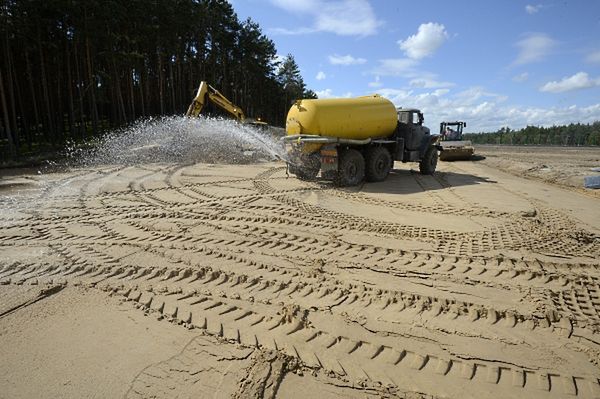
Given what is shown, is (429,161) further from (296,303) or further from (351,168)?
(296,303)

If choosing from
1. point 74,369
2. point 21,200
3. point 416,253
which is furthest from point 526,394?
point 21,200

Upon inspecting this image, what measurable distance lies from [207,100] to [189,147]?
5462 millimetres

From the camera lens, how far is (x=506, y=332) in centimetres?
321

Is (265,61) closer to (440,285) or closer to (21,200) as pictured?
(21,200)

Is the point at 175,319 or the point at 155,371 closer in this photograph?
the point at 155,371

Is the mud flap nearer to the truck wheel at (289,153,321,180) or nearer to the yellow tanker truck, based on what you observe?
the yellow tanker truck

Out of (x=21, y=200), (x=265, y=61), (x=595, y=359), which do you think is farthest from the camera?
(x=265, y=61)

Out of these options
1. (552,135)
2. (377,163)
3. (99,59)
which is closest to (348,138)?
(377,163)

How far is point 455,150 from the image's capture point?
821 inches

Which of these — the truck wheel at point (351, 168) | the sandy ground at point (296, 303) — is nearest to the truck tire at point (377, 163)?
the truck wheel at point (351, 168)

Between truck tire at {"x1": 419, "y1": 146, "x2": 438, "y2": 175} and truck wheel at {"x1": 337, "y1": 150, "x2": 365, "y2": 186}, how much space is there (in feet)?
11.4

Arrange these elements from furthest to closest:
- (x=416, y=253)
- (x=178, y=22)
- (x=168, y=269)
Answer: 1. (x=178, y=22)
2. (x=416, y=253)
3. (x=168, y=269)

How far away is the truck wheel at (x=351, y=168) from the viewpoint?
1044 centimetres

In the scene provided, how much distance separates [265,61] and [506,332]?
158ft
